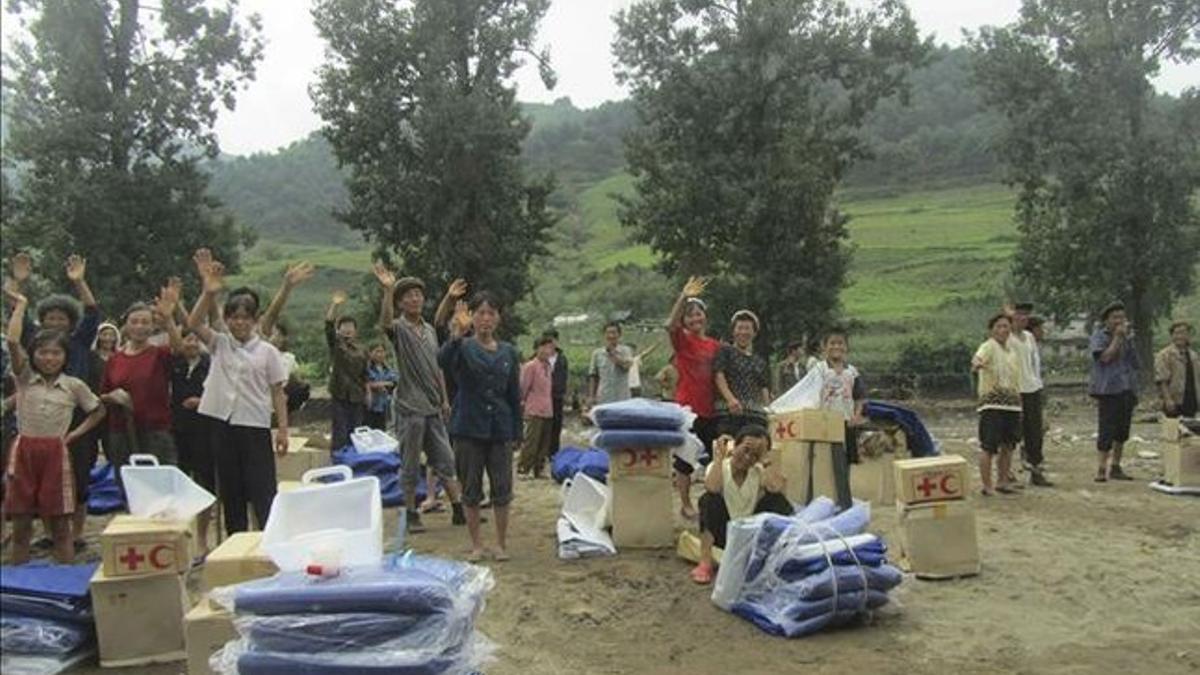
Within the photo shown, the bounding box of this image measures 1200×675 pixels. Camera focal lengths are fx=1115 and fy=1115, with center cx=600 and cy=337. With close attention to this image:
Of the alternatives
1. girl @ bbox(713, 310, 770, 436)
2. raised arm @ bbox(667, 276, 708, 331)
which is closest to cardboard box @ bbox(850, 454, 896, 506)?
girl @ bbox(713, 310, 770, 436)

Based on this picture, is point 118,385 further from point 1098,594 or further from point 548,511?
point 1098,594

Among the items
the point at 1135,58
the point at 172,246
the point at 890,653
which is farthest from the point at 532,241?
the point at 890,653

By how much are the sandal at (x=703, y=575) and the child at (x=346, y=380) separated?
3.96m

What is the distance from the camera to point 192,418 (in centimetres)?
686

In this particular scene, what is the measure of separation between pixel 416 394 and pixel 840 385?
3220mm

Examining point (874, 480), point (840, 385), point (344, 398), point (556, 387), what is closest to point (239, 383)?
Result: point (344, 398)

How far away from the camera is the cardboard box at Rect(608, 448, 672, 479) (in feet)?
23.2

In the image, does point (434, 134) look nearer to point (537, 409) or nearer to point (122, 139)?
point (122, 139)

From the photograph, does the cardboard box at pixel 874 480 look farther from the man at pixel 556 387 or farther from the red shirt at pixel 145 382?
the red shirt at pixel 145 382

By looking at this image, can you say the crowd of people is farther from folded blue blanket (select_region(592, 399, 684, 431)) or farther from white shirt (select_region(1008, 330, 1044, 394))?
folded blue blanket (select_region(592, 399, 684, 431))

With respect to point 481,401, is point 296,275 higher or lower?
higher

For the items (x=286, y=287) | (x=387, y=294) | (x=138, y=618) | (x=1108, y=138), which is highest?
(x=1108, y=138)

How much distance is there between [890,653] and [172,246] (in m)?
19.4

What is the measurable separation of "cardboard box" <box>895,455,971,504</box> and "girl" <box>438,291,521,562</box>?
7.58ft
